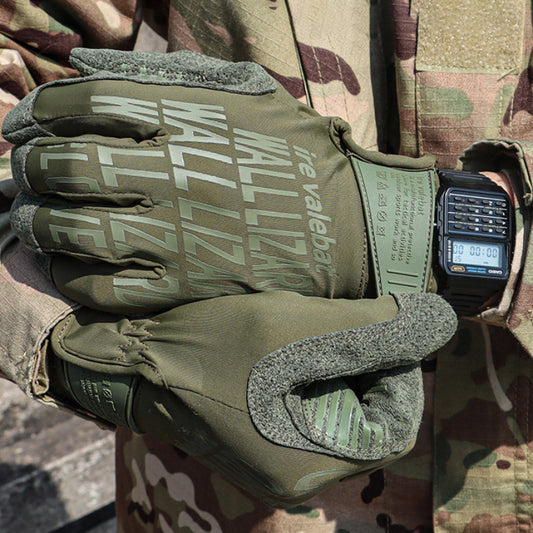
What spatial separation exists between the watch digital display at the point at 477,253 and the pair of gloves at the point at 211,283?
81mm

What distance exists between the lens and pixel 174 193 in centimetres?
65

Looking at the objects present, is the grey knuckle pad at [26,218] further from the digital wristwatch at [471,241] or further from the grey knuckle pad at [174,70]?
the digital wristwatch at [471,241]

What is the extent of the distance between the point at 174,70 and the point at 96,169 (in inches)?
7.0

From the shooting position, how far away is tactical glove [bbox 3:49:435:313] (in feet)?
2.13

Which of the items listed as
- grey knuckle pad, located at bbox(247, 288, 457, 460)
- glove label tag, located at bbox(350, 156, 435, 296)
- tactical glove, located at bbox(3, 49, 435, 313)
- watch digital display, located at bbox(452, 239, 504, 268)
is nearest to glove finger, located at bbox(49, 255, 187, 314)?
tactical glove, located at bbox(3, 49, 435, 313)

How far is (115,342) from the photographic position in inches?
26.7

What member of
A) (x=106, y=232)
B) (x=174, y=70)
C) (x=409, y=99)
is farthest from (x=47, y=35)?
(x=409, y=99)

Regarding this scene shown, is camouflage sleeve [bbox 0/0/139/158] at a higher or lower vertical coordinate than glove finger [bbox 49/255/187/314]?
higher

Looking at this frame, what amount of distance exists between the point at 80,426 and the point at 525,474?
1495mm

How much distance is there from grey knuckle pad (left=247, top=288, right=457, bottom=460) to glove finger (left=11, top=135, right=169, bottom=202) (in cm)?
24

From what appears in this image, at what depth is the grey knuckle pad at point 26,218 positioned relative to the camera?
67 cm

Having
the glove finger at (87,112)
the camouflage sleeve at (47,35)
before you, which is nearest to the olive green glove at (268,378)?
the glove finger at (87,112)

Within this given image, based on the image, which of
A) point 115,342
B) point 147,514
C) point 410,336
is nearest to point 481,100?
point 410,336

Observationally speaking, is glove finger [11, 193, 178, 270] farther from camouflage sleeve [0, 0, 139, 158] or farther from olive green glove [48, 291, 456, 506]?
camouflage sleeve [0, 0, 139, 158]
